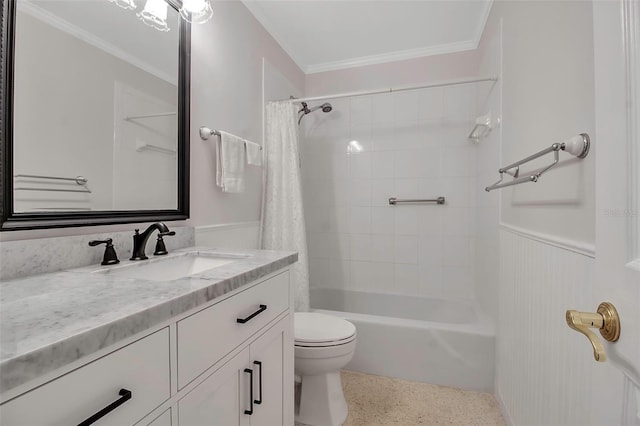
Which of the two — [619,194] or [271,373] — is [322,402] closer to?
[271,373]

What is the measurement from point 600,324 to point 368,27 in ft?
7.61

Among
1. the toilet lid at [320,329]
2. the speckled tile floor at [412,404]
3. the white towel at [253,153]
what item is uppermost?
the white towel at [253,153]

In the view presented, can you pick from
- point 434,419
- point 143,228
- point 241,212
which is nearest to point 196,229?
point 143,228

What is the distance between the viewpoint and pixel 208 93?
1.56 meters

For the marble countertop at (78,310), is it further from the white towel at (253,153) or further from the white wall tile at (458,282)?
the white wall tile at (458,282)

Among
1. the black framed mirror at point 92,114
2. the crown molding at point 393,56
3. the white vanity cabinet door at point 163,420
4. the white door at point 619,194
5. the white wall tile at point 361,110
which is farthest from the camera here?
the white wall tile at point 361,110

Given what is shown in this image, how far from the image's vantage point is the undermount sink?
38.4 inches

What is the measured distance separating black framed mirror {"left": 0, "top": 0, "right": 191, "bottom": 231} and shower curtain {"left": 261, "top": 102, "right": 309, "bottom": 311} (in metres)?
0.74

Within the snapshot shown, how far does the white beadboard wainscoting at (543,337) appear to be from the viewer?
788mm

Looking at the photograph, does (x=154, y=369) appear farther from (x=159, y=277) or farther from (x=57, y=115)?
(x=57, y=115)

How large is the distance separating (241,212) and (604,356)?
172cm

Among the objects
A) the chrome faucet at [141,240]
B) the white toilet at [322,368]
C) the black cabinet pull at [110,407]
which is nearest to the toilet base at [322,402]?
the white toilet at [322,368]

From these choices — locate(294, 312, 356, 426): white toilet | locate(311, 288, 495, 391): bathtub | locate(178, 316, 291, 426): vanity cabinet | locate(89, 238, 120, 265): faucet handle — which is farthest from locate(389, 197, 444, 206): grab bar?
locate(89, 238, 120, 265): faucet handle

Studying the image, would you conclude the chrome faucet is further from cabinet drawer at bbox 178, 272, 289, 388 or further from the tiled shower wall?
the tiled shower wall
